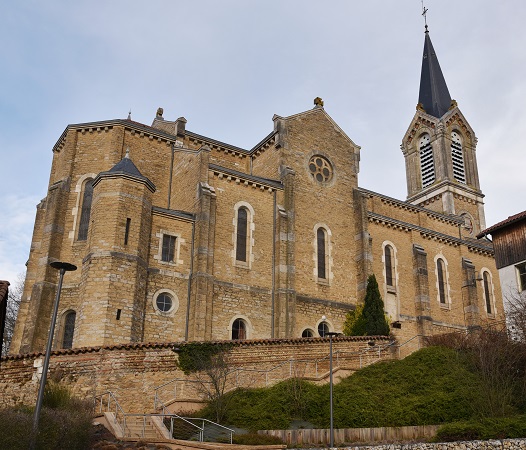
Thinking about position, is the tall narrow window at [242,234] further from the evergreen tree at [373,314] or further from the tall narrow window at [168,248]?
the evergreen tree at [373,314]

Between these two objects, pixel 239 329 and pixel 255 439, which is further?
pixel 239 329

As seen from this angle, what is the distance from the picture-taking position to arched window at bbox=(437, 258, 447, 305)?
129 feet

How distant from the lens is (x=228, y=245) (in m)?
29.8

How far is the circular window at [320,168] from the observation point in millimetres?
35094

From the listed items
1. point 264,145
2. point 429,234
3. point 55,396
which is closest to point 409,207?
point 429,234

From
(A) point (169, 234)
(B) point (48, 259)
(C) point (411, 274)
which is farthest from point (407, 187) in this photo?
(B) point (48, 259)

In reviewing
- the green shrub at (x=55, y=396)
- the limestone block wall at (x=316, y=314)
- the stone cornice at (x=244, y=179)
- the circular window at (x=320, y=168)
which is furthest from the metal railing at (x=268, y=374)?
the circular window at (x=320, y=168)

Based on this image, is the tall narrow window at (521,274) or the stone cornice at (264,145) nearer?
the tall narrow window at (521,274)

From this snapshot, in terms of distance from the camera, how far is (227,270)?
2928 cm

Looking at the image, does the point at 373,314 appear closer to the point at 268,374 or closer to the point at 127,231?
the point at 268,374

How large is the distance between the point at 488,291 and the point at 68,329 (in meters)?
30.7

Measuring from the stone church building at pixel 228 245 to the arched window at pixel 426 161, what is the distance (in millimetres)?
14607

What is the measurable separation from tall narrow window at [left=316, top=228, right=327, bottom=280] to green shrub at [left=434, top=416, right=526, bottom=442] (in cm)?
1687

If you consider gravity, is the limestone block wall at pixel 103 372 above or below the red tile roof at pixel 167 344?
below
